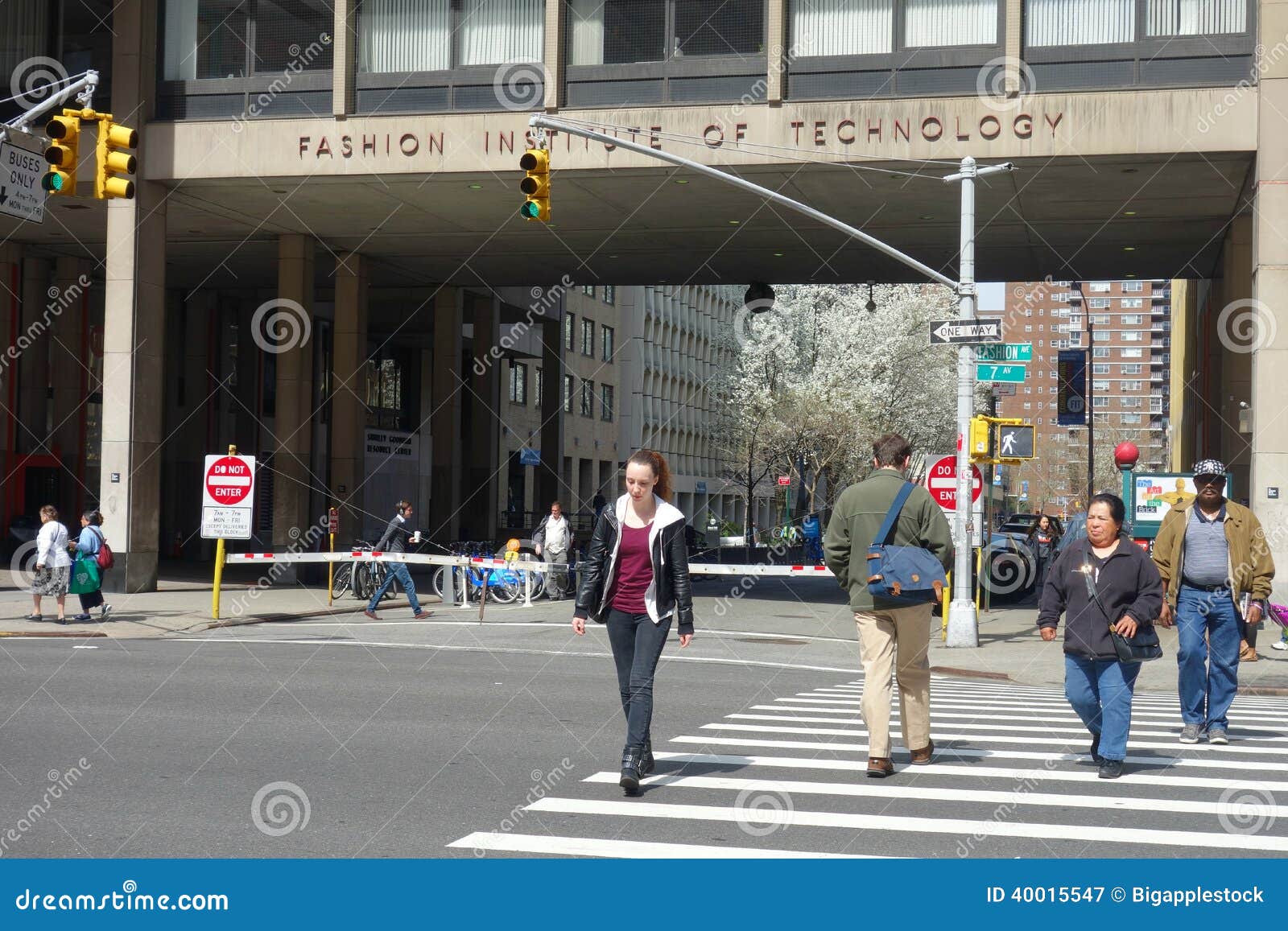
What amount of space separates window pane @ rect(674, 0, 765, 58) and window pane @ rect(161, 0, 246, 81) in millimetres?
8839

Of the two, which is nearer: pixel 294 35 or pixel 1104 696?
pixel 1104 696

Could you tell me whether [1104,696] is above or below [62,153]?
below

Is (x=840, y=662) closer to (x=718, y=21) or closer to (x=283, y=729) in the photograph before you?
(x=283, y=729)

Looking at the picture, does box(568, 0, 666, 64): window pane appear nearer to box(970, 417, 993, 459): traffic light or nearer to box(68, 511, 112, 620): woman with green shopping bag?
box(970, 417, 993, 459): traffic light

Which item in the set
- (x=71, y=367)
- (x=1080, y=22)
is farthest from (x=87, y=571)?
(x=1080, y=22)

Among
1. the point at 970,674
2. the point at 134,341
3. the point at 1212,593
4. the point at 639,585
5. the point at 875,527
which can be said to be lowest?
the point at 970,674

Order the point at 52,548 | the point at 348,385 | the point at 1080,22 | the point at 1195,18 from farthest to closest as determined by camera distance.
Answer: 1. the point at 348,385
2. the point at 1080,22
3. the point at 1195,18
4. the point at 52,548

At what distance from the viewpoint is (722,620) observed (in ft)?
82.1

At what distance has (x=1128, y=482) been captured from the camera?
27.6 metres

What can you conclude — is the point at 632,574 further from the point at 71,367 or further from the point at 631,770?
the point at 71,367

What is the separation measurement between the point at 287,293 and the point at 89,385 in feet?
28.6

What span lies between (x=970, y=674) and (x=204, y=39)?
2051cm

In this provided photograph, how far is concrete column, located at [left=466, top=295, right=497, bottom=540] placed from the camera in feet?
149

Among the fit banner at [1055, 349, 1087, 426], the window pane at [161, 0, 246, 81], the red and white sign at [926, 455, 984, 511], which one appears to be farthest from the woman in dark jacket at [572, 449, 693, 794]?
the fit banner at [1055, 349, 1087, 426]
